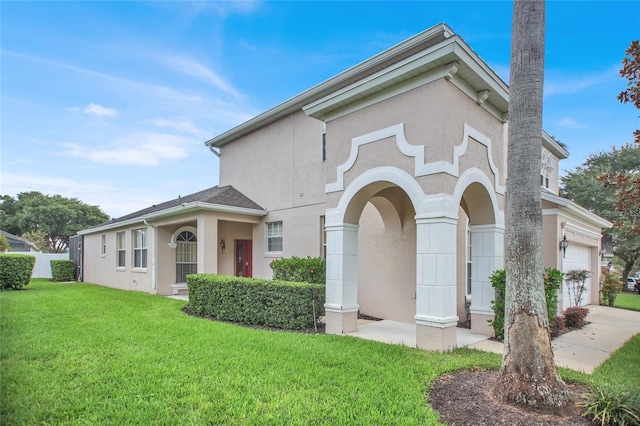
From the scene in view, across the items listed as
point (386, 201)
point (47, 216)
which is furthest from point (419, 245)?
point (47, 216)

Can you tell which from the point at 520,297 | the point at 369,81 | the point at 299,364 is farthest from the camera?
the point at 369,81

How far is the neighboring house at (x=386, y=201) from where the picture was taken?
22.2 ft

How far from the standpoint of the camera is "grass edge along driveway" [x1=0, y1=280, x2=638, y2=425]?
403 centimetres

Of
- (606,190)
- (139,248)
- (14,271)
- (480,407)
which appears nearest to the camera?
(480,407)

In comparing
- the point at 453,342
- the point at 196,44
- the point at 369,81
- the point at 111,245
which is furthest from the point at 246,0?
the point at 111,245

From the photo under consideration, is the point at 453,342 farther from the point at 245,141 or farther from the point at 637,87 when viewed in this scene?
the point at 245,141

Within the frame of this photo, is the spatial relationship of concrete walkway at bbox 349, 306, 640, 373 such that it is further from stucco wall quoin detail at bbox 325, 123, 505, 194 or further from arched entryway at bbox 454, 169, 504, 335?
stucco wall quoin detail at bbox 325, 123, 505, 194

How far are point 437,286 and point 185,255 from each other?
517 inches

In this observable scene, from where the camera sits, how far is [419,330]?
6.81 metres

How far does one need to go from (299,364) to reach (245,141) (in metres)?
11.8

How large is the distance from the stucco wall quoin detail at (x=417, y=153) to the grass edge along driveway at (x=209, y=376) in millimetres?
3322

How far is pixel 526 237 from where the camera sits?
4.50m

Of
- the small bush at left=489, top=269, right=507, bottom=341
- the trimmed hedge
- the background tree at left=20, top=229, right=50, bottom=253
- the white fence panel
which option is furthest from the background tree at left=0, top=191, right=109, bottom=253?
the small bush at left=489, top=269, right=507, bottom=341

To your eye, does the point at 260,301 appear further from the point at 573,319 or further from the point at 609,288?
the point at 609,288
